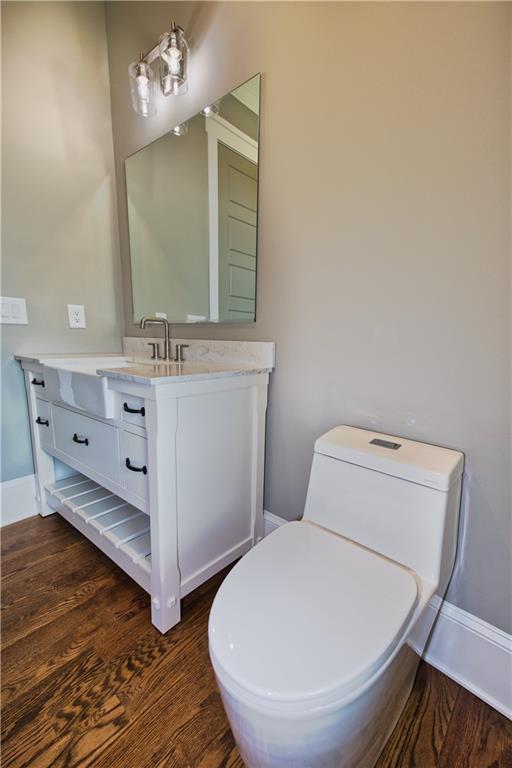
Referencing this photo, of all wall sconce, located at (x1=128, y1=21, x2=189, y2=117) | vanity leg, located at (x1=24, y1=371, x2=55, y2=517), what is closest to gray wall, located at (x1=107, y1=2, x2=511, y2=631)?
wall sconce, located at (x1=128, y1=21, x2=189, y2=117)

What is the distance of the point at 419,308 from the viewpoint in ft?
3.08

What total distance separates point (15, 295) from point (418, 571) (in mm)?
1995

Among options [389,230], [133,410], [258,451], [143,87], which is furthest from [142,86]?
[258,451]

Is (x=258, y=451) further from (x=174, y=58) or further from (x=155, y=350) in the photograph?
(x=174, y=58)

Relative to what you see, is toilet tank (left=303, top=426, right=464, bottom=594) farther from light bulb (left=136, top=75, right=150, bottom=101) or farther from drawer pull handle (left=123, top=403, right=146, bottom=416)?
light bulb (left=136, top=75, right=150, bottom=101)

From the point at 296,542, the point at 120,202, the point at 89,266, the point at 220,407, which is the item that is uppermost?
the point at 120,202

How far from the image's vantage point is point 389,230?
0.97 metres

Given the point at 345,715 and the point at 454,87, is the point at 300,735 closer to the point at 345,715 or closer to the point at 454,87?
the point at 345,715

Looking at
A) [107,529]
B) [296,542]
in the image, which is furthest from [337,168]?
[107,529]

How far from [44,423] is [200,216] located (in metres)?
1.26

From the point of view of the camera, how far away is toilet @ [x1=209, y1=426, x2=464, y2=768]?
0.54m

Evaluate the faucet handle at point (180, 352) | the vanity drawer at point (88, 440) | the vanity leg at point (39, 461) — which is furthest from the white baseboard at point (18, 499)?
the faucet handle at point (180, 352)

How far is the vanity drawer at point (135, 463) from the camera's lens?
1.05m

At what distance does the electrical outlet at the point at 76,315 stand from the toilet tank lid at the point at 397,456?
61.6 inches
